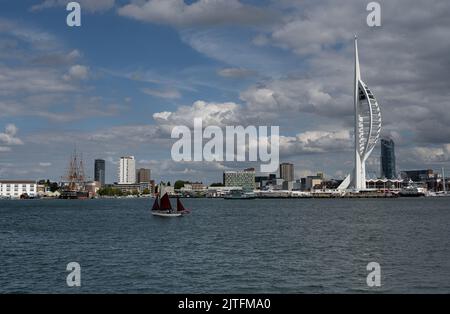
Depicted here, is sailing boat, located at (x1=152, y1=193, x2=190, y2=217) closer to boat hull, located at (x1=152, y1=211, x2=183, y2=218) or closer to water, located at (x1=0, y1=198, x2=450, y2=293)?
boat hull, located at (x1=152, y1=211, x2=183, y2=218)

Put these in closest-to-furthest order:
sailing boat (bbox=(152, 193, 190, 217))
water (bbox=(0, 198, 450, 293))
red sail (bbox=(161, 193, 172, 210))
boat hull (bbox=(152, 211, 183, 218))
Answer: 1. water (bbox=(0, 198, 450, 293))
2. boat hull (bbox=(152, 211, 183, 218))
3. sailing boat (bbox=(152, 193, 190, 217))
4. red sail (bbox=(161, 193, 172, 210))

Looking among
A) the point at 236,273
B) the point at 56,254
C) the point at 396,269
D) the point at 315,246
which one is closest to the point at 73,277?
the point at 236,273

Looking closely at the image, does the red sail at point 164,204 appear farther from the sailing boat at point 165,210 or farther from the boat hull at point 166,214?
the boat hull at point 166,214

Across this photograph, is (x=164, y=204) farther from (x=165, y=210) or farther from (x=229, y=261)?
(x=229, y=261)

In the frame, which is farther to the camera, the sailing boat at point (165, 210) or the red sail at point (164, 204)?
the red sail at point (164, 204)

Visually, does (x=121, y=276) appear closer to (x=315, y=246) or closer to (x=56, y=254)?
(x=56, y=254)

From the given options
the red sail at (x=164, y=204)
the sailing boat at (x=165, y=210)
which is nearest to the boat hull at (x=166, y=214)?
the sailing boat at (x=165, y=210)

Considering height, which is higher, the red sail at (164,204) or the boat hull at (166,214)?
the red sail at (164,204)

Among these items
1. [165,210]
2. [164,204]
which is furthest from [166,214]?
[164,204]

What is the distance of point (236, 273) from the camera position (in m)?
25.7

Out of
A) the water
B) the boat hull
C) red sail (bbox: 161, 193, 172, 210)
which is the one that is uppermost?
red sail (bbox: 161, 193, 172, 210)

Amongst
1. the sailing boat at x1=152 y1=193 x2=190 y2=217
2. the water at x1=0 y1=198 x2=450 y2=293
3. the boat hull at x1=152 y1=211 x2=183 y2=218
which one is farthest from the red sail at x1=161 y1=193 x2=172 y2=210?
the water at x1=0 y1=198 x2=450 y2=293
